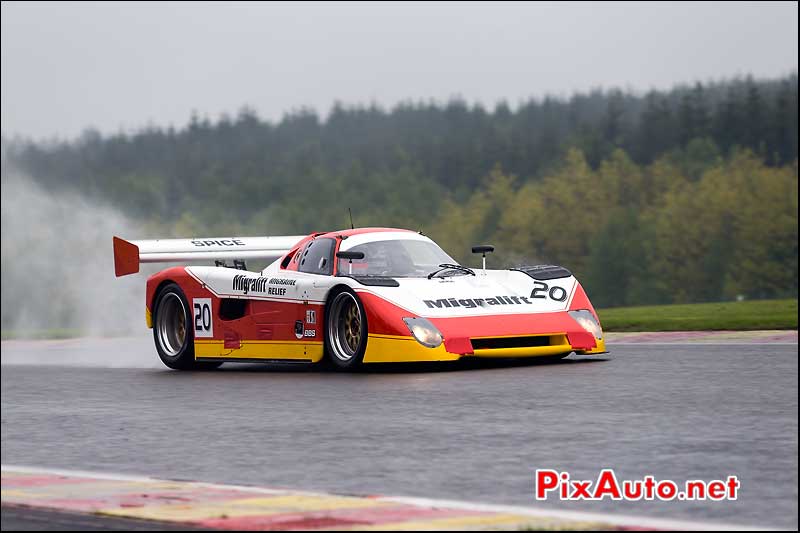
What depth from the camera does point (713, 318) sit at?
20.7 metres

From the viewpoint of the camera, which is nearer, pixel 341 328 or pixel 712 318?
pixel 341 328

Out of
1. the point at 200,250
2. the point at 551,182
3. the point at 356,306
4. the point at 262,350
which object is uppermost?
the point at 551,182

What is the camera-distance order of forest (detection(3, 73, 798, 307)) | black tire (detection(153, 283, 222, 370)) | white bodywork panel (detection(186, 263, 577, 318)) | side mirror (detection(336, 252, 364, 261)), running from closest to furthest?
white bodywork panel (detection(186, 263, 577, 318))
side mirror (detection(336, 252, 364, 261))
black tire (detection(153, 283, 222, 370))
forest (detection(3, 73, 798, 307))

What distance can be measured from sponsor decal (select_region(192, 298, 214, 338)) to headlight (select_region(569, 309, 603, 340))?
382 centimetres

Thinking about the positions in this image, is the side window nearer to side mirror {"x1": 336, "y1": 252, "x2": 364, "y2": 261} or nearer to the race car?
the race car

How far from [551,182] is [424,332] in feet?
359

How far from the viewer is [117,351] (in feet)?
62.0

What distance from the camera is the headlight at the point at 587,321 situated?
1347 cm

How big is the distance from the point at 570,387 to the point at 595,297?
4021 inches

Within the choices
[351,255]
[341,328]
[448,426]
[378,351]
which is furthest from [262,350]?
[448,426]

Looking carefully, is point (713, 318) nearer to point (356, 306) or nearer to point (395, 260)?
point (395, 260)

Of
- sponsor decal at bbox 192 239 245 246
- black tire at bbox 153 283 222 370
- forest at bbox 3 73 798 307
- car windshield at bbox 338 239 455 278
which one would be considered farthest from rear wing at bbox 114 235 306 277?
forest at bbox 3 73 798 307

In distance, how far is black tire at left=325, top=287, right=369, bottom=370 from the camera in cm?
1322

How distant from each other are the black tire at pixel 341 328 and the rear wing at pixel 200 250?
2.70 m
